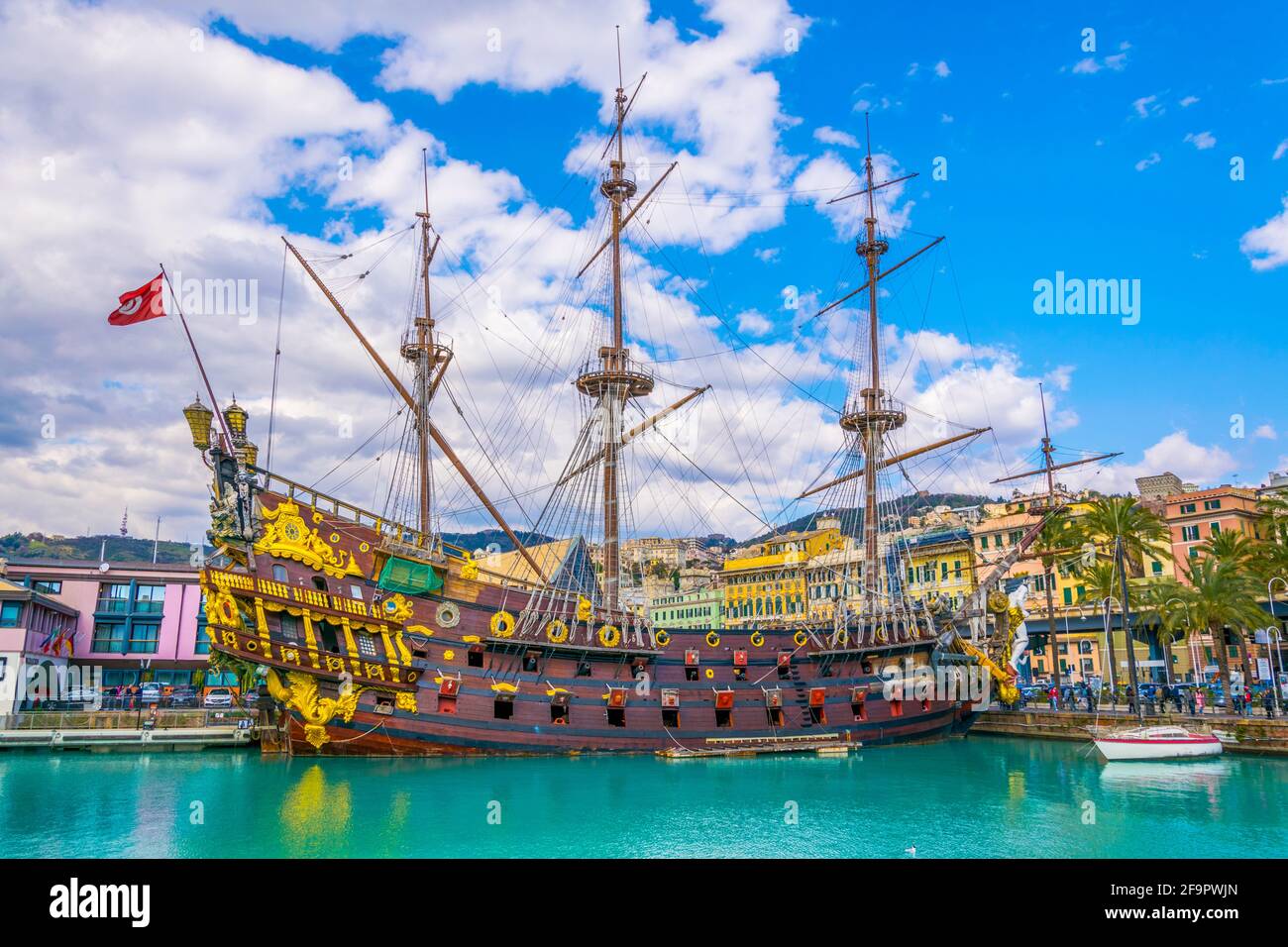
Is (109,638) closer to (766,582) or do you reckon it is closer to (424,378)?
(424,378)

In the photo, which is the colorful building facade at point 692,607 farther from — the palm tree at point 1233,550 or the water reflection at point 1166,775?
the water reflection at point 1166,775

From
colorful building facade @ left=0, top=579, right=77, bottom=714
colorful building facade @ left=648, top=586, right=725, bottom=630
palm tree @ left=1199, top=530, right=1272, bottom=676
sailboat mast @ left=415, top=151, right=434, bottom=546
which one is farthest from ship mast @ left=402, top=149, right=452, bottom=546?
colorful building facade @ left=648, top=586, right=725, bottom=630

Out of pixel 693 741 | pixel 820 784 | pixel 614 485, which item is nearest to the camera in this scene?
pixel 820 784

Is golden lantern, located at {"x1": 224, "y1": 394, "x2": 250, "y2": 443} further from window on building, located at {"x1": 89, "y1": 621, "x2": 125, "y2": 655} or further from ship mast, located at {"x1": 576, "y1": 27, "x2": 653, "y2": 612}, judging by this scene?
window on building, located at {"x1": 89, "y1": 621, "x2": 125, "y2": 655}

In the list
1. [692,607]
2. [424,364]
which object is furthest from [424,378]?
[692,607]

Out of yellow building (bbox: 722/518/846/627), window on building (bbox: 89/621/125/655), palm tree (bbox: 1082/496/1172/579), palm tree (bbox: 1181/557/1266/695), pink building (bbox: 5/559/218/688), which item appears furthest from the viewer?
yellow building (bbox: 722/518/846/627)

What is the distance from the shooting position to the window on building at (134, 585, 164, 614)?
190 ft

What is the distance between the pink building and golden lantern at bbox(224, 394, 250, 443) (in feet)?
94.1

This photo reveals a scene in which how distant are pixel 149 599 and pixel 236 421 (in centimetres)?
3373

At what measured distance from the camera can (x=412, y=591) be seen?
33125mm
